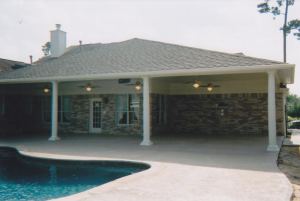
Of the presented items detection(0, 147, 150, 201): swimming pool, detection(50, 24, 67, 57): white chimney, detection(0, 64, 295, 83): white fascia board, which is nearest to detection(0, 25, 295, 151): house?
detection(0, 64, 295, 83): white fascia board

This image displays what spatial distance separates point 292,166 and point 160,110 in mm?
8757

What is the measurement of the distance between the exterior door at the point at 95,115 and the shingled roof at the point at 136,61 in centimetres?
242

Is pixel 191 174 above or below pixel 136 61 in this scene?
below

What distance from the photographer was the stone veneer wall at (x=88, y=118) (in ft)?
50.2

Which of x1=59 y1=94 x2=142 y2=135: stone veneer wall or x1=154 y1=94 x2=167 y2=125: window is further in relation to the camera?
x1=154 y1=94 x2=167 y2=125: window

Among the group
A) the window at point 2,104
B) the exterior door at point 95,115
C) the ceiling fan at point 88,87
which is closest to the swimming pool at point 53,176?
the ceiling fan at point 88,87

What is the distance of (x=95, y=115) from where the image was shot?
16156 millimetres

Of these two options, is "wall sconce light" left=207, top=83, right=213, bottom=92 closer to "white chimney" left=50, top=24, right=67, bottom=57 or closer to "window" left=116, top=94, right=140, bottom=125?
"window" left=116, top=94, right=140, bottom=125

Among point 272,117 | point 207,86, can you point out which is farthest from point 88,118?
point 272,117

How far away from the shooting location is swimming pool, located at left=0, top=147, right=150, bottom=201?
654 centimetres

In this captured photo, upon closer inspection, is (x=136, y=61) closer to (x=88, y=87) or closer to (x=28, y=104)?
(x=88, y=87)

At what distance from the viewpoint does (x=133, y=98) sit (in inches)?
595

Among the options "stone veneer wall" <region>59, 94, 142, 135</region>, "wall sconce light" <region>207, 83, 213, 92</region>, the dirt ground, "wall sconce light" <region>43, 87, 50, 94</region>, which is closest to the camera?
the dirt ground

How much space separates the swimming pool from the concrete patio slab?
1.02 feet
